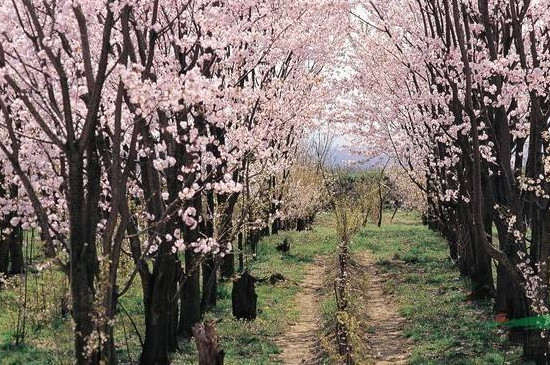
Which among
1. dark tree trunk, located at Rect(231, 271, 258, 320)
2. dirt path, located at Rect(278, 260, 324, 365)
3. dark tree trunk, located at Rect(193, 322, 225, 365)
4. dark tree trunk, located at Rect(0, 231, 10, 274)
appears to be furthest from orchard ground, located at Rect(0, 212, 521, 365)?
dark tree trunk, located at Rect(193, 322, 225, 365)

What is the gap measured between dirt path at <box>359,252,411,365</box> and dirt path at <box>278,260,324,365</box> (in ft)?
4.12

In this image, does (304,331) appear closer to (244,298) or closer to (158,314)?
(244,298)

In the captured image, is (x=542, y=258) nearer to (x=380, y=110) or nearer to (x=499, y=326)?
(x=499, y=326)

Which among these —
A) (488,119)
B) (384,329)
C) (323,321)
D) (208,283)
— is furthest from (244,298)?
(488,119)

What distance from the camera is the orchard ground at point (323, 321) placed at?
12.2m

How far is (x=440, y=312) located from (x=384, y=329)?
5.04 ft

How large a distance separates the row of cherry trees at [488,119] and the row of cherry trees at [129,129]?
9.10 feet

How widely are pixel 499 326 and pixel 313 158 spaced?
35362 mm

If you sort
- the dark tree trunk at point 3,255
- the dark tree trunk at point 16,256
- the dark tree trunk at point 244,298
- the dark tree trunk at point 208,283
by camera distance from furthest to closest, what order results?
the dark tree trunk at point 16,256, the dark tree trunk at point 3,255, the dark tree trunk at point 244,298, the dark tree trunk at point 208,283

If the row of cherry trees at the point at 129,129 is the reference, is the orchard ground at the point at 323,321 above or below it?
below

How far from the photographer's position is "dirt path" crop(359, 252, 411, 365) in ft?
43.6

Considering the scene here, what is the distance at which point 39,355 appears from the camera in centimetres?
1235

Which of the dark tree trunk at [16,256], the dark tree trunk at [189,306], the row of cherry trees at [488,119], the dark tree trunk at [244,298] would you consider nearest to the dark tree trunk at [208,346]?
the row of cherry trees at [488,119]

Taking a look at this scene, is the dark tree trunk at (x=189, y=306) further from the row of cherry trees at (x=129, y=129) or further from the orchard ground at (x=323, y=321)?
the orchard ground at (x=323, y=321)
